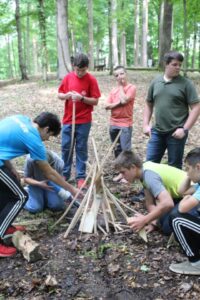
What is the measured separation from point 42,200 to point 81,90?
157 cm

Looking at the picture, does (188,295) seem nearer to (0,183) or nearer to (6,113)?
(0,183)

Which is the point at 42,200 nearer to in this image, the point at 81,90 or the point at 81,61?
the point at 81,90

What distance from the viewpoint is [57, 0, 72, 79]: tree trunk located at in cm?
A: 1256

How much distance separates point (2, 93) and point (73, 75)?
8.78 metres

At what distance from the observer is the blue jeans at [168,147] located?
415cm

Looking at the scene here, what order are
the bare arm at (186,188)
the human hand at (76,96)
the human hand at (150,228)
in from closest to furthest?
the bare arm at (186,188) → the human hand at (150,228) → the human hand at (76,96)

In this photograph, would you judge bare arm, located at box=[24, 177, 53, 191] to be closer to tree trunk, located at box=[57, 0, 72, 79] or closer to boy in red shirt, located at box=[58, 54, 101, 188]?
boy in red shirt, located at box=[58, 54, 101, 188]

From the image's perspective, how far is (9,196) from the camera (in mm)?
3373

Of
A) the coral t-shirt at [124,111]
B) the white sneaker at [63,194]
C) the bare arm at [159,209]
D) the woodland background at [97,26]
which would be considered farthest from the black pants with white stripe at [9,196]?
the woodland background at [97,26]

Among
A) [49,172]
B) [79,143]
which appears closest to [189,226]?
[49,172]

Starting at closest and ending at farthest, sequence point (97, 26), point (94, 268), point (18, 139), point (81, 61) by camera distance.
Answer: point (94, 268) → point (18, 139) → point (81, 61) → point (97, 26)

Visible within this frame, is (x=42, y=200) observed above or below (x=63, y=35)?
below

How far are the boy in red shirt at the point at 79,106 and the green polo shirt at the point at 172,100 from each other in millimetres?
914

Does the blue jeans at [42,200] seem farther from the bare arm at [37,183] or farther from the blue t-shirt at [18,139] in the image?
the blue t-shirt at [18,139]
